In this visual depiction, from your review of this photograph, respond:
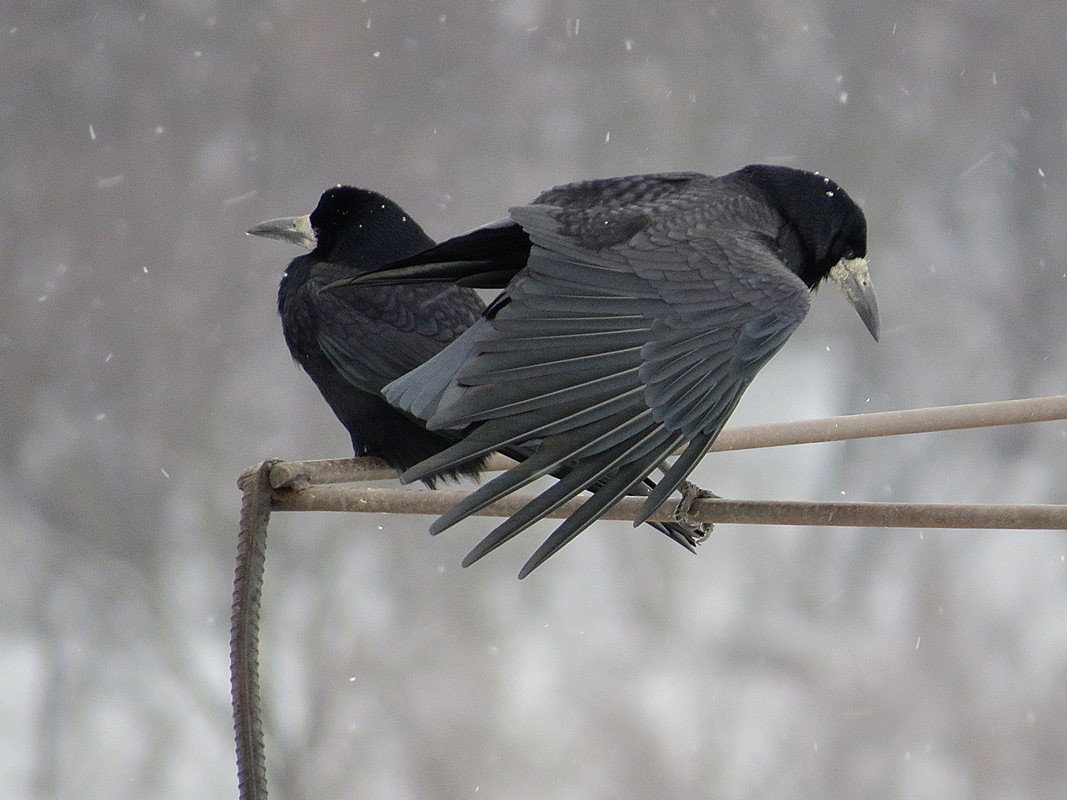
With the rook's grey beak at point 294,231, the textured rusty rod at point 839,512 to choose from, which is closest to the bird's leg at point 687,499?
the textured rusty rod at point 839,512

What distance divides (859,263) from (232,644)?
775 millimetres

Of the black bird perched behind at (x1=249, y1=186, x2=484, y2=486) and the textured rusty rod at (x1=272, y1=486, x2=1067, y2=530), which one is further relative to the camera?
the black bird perched behind at (x1=249, y1=186, x2=484, y2=486)

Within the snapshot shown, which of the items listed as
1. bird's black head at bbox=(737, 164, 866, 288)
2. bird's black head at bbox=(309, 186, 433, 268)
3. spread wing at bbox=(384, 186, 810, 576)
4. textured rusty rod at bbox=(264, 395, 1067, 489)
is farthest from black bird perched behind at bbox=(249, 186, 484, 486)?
bird's black head at bbox=(737, 164, 866, 288)

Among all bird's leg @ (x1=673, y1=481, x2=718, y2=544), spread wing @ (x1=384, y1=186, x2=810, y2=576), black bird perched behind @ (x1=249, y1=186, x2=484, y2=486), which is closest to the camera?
spread wing @ (x1=384, y1=186, x2=810, y2=576)

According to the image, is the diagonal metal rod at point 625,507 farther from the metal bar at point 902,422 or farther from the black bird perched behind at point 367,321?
the black bird perched behind at point 367,321

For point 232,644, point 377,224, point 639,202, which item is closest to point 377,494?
point 232,644

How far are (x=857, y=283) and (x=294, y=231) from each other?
2.47 feet

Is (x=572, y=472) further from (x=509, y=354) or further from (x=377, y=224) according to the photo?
(x=377, y=224)

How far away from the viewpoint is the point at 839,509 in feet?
3.34

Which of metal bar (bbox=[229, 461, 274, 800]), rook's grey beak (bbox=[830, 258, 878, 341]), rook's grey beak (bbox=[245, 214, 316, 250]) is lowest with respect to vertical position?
metal bar (bbox=[229, 461, 274, 800])

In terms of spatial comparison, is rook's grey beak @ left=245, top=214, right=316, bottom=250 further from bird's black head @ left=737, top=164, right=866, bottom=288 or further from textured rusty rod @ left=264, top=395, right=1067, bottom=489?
bird's black head @ left=737, top=164, right=866, bottom=288

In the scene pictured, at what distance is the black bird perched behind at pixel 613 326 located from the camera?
3.28 feet

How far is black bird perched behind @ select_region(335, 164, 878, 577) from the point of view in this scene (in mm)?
999

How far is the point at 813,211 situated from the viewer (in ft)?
4.40
